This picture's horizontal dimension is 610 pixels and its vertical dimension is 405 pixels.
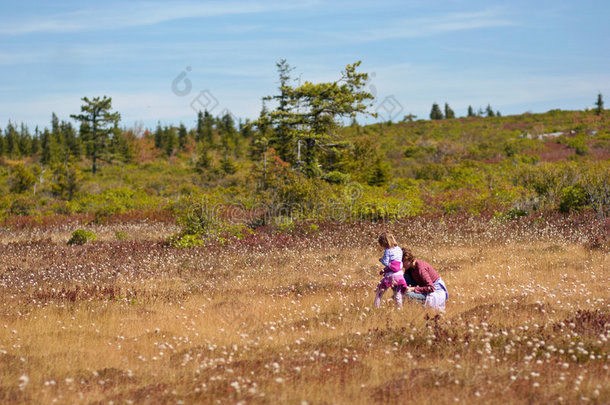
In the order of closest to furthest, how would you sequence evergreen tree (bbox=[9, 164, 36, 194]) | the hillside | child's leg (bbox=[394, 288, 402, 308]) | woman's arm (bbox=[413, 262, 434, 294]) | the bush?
woman's arm (bbox=[413, 262, 434, 294]) → child's leg (bbox=[394, 288, 402, 308]) → the bush → the hillside → evergreen tree (bbox=[9, 164, 36, 194])

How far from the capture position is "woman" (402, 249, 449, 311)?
7.82 metres

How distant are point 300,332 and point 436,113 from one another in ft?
294

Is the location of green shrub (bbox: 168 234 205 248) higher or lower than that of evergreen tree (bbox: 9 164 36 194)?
lower

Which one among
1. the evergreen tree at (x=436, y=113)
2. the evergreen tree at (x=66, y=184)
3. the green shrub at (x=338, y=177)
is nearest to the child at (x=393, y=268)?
the green shrub at (x=338, y=177)

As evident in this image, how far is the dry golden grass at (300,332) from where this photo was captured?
5.14m

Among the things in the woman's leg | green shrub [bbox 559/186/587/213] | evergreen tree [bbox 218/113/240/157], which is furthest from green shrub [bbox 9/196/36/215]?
evergreen tree [bbox 218/113/240/157]

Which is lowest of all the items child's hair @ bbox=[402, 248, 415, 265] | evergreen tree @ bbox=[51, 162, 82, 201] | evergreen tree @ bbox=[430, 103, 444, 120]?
child's hair @ bbox=[402, 248, 415, 265]

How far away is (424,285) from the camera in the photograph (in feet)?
25.8

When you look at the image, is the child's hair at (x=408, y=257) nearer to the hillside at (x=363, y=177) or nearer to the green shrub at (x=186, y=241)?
the green shrub at (x=186, y=241)

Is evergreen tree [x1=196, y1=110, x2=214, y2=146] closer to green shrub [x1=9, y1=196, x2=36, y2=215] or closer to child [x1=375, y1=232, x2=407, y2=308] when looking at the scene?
green shrub [x1=9, y1=196, x2=36, y2=215]

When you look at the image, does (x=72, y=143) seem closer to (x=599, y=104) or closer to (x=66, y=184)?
(x=66, y=184)

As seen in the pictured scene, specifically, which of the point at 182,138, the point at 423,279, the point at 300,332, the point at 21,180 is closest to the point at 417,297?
the point at 423,279

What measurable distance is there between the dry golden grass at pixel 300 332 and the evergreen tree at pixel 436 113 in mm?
81888

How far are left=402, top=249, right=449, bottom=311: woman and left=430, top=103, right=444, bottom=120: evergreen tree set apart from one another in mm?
87569
